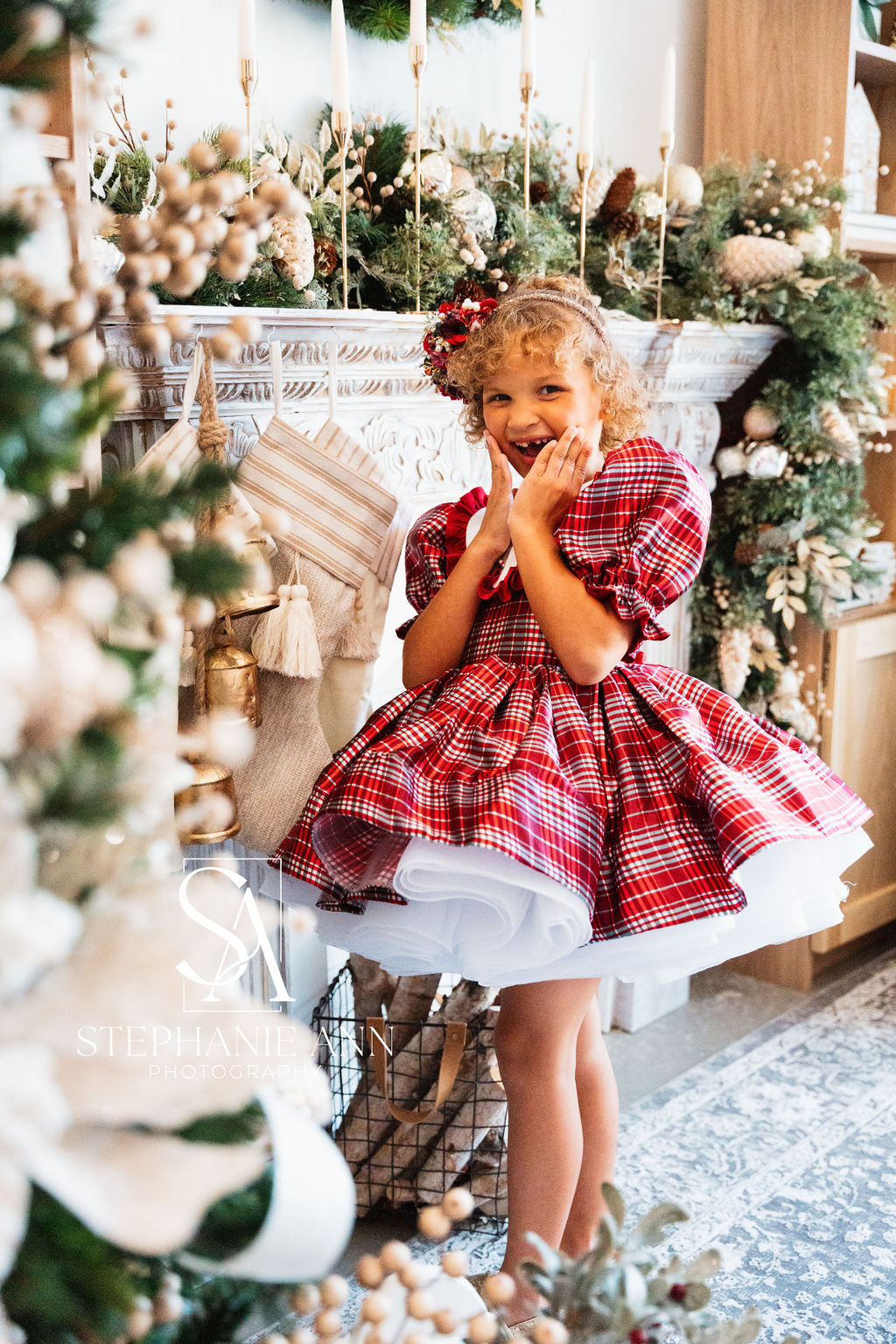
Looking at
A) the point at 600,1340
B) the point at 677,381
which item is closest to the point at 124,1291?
the point at 600,1340

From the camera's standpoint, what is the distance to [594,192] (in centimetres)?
201

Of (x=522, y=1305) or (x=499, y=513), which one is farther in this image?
(x=499, y=513)

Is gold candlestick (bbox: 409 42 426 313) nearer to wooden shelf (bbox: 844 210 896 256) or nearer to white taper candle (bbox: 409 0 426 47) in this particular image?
white taper candle (bbox: 409 0 426 47)

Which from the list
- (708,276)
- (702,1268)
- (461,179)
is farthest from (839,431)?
(702,1268)

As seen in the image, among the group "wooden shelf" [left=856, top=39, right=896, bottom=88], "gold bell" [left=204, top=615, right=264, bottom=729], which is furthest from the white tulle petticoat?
"wooden shelf" [left=856, top=39, right=896, bottom=88]

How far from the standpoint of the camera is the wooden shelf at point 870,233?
231 cm

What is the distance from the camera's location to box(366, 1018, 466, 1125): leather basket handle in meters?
1.62

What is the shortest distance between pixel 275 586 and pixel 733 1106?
1264mm

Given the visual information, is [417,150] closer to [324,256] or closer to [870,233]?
[324,256]

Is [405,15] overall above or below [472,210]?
above

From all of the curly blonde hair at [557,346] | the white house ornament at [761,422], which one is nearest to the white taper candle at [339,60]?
the curly blonde hair at [557,346]

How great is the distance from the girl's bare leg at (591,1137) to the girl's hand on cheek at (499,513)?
1.95 feet

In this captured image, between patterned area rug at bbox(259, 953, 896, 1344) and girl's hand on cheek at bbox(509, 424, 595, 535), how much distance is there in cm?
105

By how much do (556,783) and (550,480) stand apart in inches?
15.3
